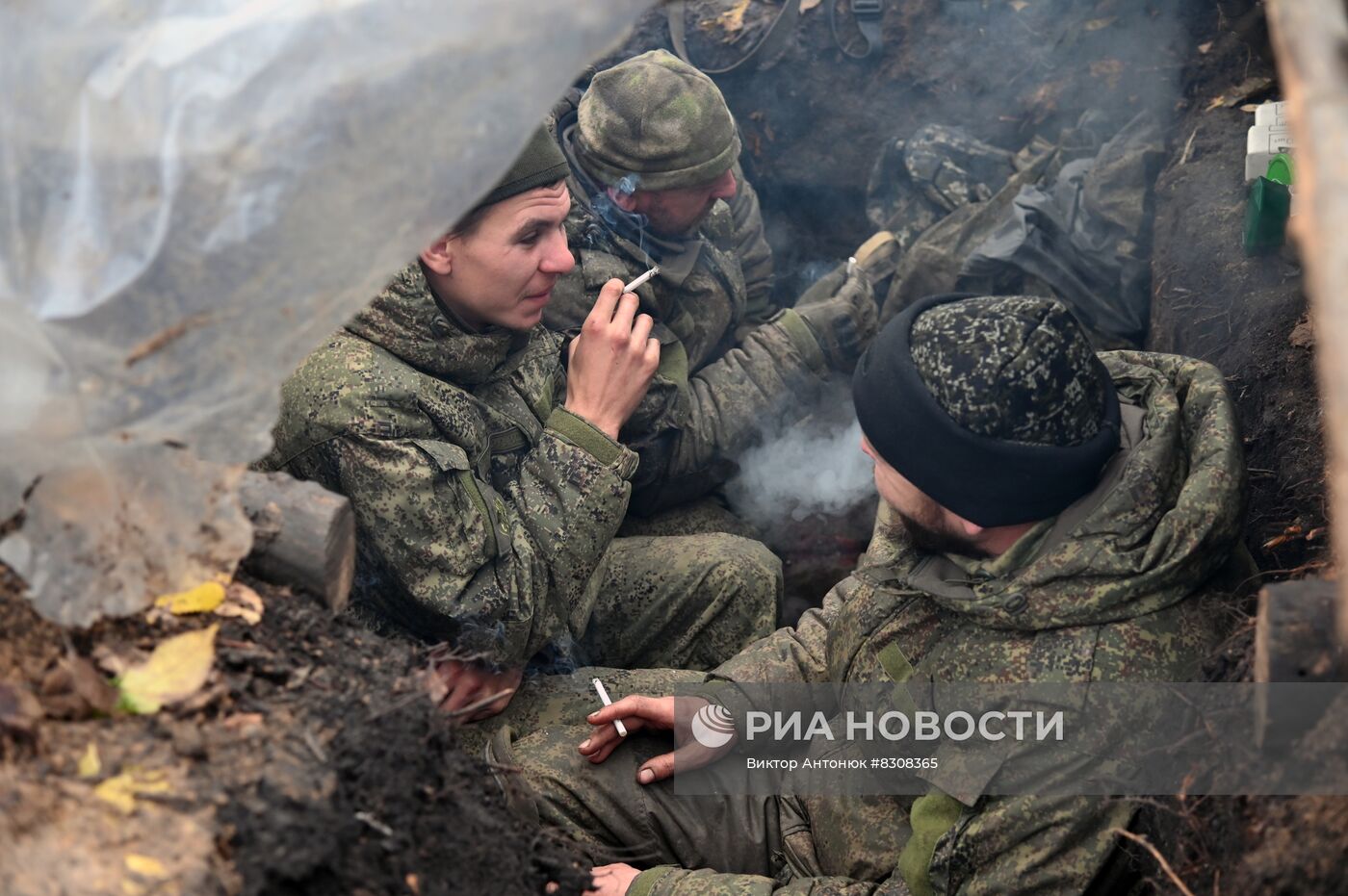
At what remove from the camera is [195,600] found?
7.08 feet

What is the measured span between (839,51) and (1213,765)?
5.11 metres

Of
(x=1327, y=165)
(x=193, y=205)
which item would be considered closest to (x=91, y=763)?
(x=193, y=205)

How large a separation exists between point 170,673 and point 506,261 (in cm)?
172

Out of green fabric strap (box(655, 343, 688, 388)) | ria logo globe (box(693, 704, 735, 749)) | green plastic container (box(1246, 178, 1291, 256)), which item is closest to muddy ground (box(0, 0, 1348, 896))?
green plastic container (box(1246, 178, 1291, 256))

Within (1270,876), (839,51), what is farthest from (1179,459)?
(839,51)

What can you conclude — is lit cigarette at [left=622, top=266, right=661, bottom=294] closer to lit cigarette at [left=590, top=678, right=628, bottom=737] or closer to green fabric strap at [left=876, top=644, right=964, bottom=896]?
lit cigarette at [left=590, top=678, right=628, bottom=737]

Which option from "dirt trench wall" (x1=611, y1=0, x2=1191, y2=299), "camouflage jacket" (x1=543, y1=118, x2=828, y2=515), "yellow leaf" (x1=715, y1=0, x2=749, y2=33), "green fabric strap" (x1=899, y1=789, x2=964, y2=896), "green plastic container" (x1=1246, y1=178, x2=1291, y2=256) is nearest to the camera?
"green fabric strap" (x1=899, y1=789, x2=964, y2=896)

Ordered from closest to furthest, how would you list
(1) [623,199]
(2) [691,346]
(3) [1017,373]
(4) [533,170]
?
(3) [1017,373] < (4) [533,170] < (1) [623,199] < (2) [691,346]

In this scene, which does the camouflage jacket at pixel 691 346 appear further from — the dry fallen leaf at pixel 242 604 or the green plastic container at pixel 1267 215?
the dry fallen leaf at pixel 242 604

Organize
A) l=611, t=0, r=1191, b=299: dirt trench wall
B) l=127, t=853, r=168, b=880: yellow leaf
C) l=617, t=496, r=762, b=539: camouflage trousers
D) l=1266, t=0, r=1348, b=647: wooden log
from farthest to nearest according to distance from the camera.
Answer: l=611, t=0, r=1191, b=299: dirt trench wall < l=617, t=496, r=762, b=539: camouflage trousers < l=127, t=853, r=168, b=880: yellow leaf < l=1266, t=0, r=1348, b=647: wooden log

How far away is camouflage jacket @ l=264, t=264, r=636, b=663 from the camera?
Answer: 3.21 m

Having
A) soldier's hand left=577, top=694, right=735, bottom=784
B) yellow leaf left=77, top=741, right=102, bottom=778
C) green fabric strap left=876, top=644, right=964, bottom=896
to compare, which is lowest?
soldier's hand left=577, top=694, right=735, bottom=784

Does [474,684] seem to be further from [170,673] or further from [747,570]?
[170,673]

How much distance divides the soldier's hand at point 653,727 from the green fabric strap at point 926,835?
2.58ft
